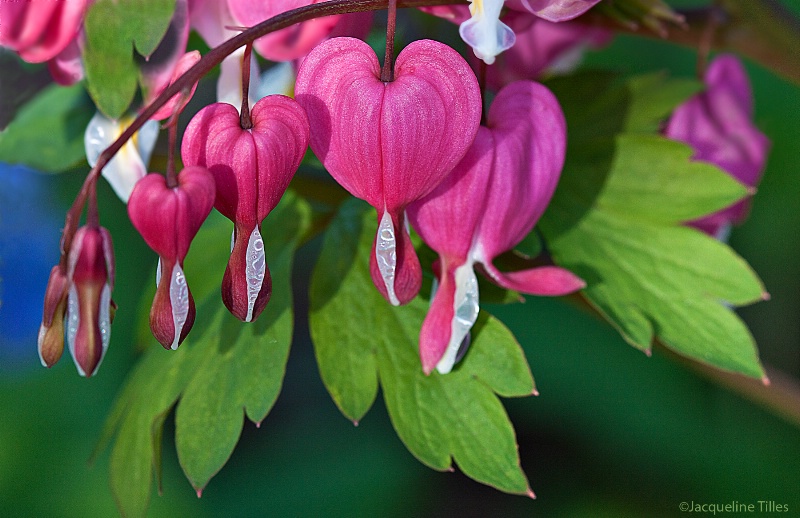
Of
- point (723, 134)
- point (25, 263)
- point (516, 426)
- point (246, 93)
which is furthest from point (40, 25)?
point (516, 426)

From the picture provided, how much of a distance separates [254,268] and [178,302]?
0.04 meters

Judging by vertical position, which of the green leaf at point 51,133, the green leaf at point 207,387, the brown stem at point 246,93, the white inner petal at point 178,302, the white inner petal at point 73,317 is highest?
the brown stem at point 246,93

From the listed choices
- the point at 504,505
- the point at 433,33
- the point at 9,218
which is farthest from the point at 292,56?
the point at 504,505

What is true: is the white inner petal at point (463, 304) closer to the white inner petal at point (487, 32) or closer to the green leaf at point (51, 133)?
the white inner petal at point (487, 32)

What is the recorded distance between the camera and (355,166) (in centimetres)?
40

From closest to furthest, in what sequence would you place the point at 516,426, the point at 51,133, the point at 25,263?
the point at 51,133
the point at 25,263
the point at 516,426

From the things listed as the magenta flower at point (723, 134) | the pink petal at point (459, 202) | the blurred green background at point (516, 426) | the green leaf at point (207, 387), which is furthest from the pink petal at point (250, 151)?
the blurred green background at point (516, 426)

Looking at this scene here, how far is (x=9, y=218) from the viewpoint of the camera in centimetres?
122

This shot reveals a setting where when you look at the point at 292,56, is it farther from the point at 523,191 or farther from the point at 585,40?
the point at 585,40

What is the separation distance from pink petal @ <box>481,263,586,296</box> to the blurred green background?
816 millimetres

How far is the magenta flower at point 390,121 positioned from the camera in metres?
0.39

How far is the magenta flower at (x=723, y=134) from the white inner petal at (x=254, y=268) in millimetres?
551

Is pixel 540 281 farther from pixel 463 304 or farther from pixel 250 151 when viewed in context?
pixel 250 151

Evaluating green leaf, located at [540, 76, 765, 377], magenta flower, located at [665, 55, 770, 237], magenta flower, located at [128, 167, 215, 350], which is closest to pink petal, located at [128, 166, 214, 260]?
magenta flower, located at [128, 167, 215, 350]
